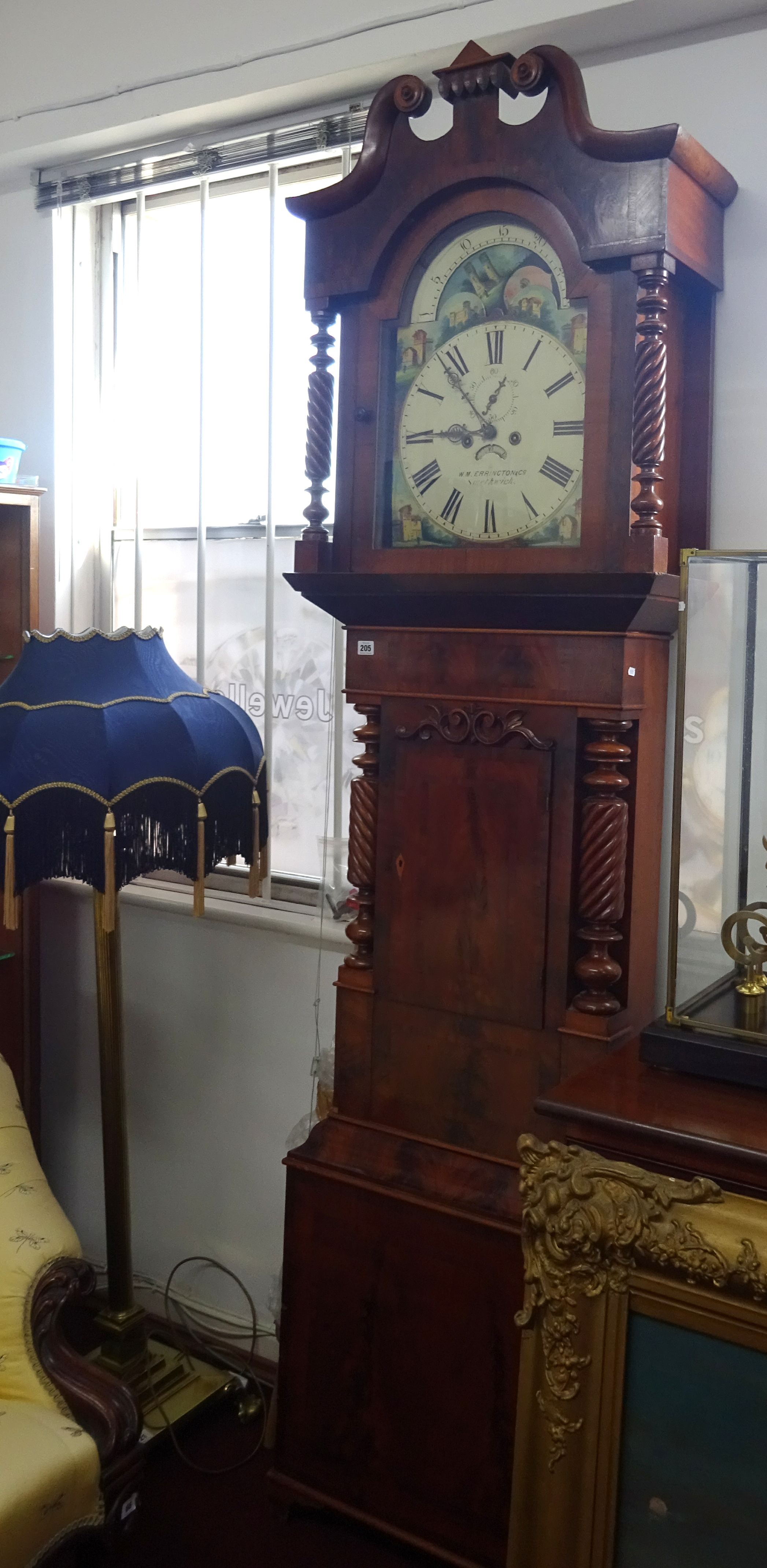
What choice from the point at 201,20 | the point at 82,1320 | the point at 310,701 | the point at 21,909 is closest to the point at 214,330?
the point at 201,20

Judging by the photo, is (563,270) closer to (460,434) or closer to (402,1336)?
(460,434)

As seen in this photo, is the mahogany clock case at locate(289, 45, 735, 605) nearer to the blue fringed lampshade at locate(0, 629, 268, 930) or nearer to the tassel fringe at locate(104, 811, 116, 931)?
the blue fringed lampshade at locate(0, 629, 268, 930)

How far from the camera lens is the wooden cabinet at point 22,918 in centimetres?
247

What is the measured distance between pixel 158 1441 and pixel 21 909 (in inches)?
40.2

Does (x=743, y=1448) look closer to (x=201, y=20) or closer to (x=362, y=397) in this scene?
(x=362, y=397)

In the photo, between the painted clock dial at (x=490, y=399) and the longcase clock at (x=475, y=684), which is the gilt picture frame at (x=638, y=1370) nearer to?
the longcase clock at (x=475, y=684)

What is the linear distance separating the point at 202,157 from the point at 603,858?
1.56m

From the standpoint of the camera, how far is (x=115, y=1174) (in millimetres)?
2146

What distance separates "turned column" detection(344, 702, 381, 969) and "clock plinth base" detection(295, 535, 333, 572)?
0.63 ft

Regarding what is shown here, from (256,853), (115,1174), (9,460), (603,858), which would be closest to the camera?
(603,858)

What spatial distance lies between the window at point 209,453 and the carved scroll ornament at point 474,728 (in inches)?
21.9

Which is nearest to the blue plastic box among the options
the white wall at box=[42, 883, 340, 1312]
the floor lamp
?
the floor lamp

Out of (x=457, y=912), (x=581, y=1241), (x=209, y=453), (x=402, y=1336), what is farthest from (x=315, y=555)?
(x=402, y=1336)

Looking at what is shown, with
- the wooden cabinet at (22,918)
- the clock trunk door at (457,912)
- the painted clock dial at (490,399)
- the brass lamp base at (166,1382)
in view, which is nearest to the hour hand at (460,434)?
the painted clock dial at (490,399)
